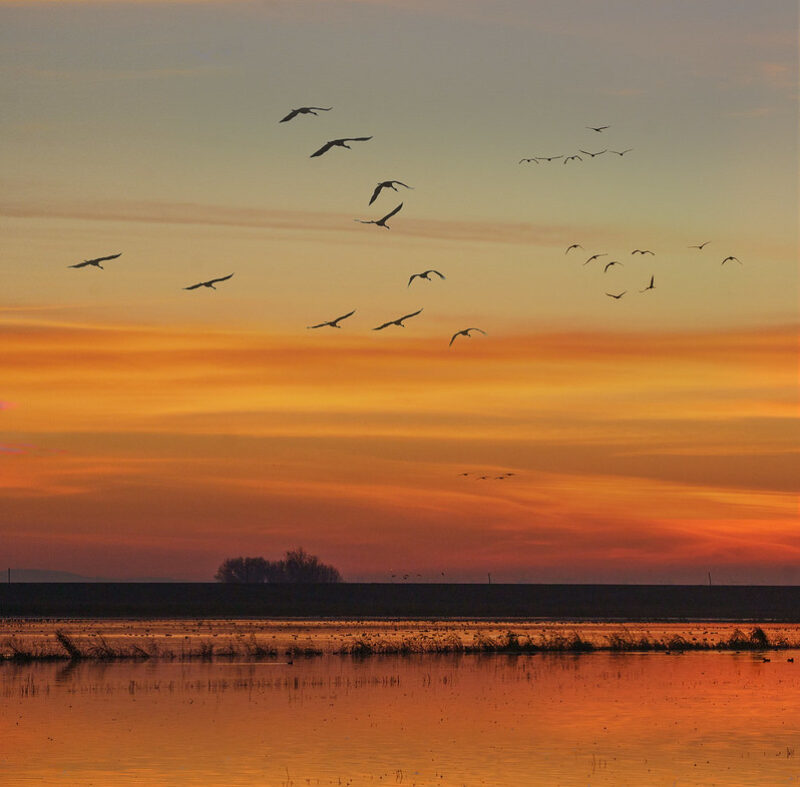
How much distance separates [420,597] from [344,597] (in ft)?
28.9

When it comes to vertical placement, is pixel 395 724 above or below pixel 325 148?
below

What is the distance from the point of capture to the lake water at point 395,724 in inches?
1351

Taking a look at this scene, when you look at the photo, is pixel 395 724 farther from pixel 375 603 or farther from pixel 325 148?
pixel 375 603

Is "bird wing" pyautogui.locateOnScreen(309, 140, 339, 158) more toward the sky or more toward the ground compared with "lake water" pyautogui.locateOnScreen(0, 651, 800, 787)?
more toward the sky

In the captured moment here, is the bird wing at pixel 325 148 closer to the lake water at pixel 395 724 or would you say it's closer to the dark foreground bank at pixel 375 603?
the lake water at pixel 395 724

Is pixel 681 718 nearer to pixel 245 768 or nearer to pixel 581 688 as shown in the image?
pixel 581 688

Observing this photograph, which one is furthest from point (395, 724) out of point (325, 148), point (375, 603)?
point (375, 603)

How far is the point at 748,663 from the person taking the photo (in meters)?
66.3

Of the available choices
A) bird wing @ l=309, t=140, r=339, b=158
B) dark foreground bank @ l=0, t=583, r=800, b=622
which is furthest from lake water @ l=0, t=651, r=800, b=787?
dark foreground bank @ l=0, t=583, r=800, b=622

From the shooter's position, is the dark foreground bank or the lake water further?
the dark foreground bank

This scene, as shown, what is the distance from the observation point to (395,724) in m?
43.0

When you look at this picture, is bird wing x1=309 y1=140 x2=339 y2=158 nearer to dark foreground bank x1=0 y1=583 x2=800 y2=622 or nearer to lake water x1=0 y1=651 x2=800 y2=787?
lake water x1=0 y1=651 x2=800 y2=787

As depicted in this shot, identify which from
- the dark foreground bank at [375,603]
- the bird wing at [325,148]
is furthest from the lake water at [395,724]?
the dark foreground bank at [375,603]

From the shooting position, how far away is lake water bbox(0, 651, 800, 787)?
34312 mm
